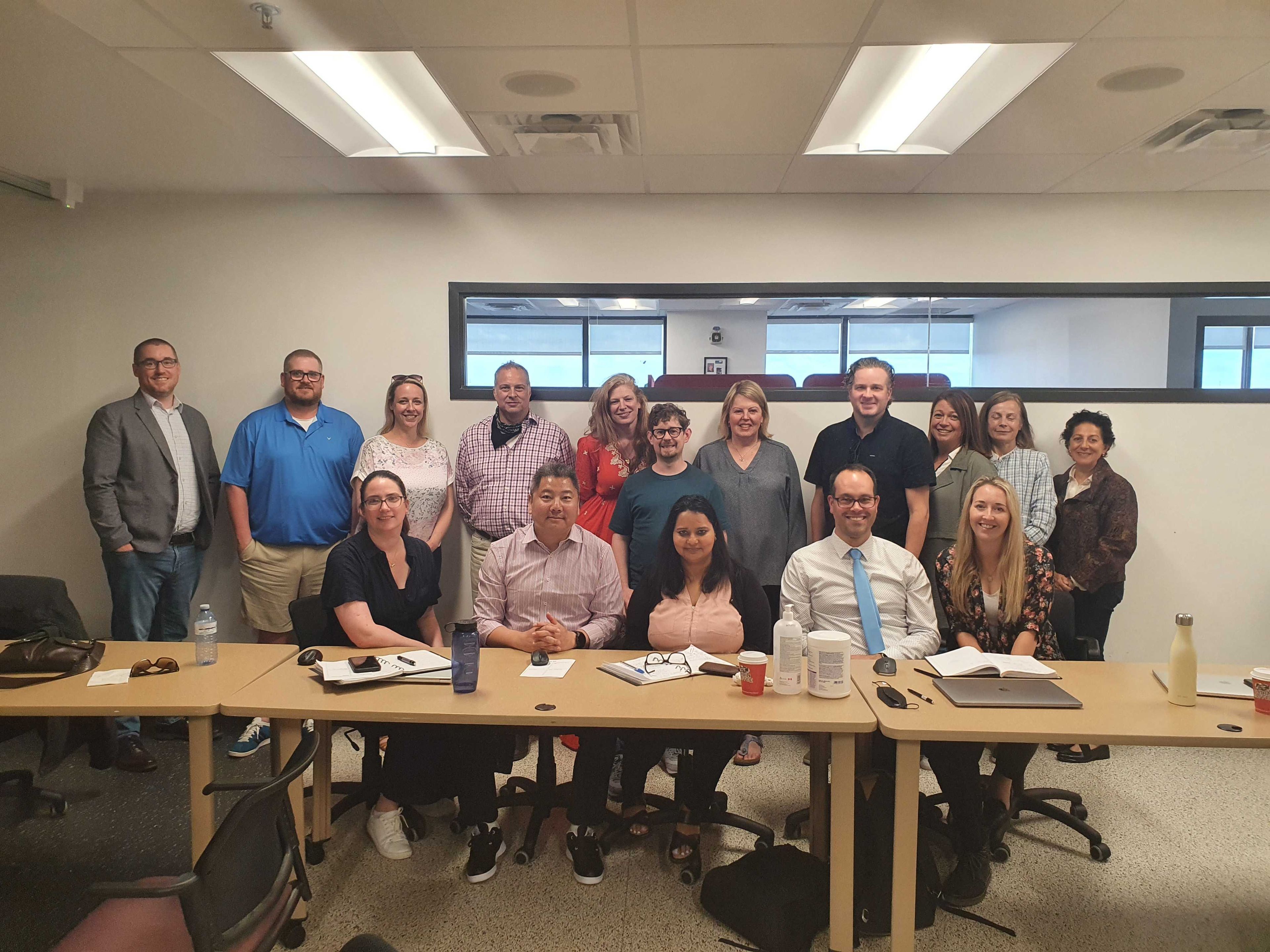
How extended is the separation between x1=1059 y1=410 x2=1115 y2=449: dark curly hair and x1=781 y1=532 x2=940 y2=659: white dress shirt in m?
1.51

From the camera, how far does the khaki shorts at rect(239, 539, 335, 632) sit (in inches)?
143

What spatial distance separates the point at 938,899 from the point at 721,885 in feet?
2.14

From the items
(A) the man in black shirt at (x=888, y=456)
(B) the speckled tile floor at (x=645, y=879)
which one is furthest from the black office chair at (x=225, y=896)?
(A) the man in black shirt at (x=888, y=456)

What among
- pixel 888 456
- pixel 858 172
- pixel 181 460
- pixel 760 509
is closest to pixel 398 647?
pixel 760 509

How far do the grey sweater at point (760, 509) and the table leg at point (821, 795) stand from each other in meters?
1.11

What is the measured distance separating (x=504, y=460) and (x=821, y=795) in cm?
208

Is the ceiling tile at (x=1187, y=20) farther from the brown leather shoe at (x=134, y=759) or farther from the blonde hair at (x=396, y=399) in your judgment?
the brown leather shoe at (x=134, y=759)

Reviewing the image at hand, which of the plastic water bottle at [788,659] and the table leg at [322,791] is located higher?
the plastic water bottle at [788,659]

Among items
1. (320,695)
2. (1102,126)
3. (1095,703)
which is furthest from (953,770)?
(1102,126)

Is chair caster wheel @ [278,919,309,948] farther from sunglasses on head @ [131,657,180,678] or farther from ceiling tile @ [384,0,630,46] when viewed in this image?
ceiling tile @ [384,0,630,46]

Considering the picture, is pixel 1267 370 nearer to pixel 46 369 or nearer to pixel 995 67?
pixel 995 67

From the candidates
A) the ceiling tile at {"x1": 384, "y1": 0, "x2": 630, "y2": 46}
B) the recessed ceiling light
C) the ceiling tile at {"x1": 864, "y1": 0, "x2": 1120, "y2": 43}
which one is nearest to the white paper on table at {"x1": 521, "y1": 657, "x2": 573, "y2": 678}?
the ceiling tile at {"x1": 384, "y1": 0, "x2": 630, "y2": 46}

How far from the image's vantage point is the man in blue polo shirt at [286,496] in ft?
11.8

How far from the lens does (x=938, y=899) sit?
219 centimetres
